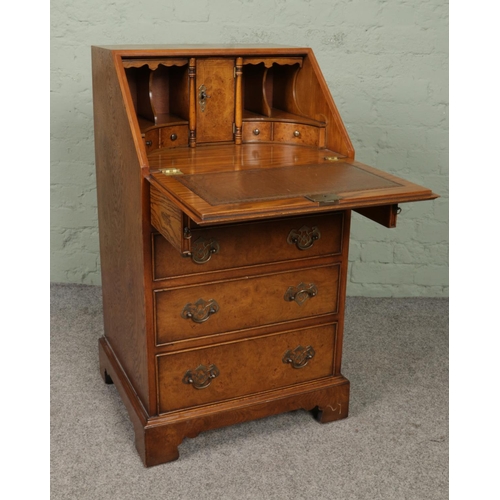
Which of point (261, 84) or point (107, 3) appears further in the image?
point (107, 3)

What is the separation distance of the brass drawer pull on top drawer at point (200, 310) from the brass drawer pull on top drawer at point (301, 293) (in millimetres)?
283

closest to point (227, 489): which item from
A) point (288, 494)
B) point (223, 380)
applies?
point (288, 494)

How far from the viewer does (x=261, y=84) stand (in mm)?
2900

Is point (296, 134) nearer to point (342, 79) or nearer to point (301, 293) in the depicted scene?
point (301, 293)

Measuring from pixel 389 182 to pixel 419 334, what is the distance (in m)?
1.48

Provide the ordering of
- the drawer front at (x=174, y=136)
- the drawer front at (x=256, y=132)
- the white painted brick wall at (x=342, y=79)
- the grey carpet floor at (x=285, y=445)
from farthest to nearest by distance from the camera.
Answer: the white painted brick wall at (x=342, y=79) → the drawer front at (x=256, y=132) → the drawer front at (x=174, y=136) → the grey carpet floor at (x=285, y=445)

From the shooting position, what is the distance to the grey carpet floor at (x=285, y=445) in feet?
7.95

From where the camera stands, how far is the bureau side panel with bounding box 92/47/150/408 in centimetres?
237

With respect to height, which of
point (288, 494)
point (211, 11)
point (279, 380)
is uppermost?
point (211, 11)

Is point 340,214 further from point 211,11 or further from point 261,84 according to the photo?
point 211,11

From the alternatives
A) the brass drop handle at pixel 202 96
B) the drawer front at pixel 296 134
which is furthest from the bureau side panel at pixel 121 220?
the drawer front at pixel 296 134

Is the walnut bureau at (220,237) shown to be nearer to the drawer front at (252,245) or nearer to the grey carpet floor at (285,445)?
the drawer front at (252,245)

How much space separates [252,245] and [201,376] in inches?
19.9

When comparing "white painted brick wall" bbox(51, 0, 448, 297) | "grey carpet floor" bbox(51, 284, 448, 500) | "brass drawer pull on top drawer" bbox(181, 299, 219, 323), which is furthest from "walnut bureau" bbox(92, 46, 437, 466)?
"white painted brick wall" bbox(51, 0, 448, 297)
